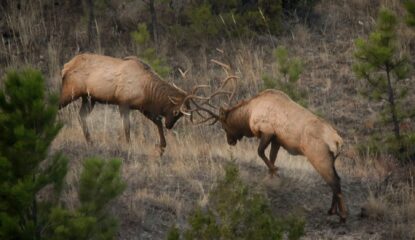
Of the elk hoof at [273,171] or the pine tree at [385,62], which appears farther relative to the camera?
the pine tree at [385,62]

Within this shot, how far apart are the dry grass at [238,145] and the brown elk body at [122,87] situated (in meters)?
0.60

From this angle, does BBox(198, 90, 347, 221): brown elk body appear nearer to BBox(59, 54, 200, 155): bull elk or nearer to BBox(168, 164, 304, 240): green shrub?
BBox(59, 54, 200, 155): bull elk

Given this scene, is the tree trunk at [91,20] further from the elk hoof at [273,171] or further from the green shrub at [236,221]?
the green shrub at [236,221]

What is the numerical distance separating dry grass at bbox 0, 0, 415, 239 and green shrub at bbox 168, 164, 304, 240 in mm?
2400

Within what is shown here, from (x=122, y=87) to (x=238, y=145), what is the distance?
8.08 ft

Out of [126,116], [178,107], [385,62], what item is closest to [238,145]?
[178,107]

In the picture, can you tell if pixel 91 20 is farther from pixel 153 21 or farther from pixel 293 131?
pixel 293 131

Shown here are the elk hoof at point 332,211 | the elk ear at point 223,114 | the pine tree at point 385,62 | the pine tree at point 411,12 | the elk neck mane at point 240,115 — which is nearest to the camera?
the elk hoof at point 332,211

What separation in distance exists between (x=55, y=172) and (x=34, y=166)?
0.78 feet

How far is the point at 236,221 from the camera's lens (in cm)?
816

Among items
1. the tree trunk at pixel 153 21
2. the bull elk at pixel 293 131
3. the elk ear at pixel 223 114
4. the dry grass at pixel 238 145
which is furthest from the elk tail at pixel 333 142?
the tree trunk at pixel 153 21

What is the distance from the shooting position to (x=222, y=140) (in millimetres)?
15727

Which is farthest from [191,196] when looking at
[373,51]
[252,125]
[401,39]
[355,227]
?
[401,39]

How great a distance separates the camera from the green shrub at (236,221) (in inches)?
315
